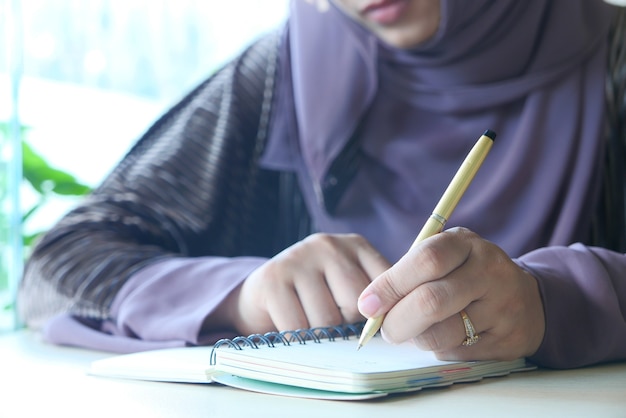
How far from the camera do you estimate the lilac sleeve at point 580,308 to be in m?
0.78

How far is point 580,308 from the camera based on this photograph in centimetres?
81

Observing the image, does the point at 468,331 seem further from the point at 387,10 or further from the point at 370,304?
the point at 387,10

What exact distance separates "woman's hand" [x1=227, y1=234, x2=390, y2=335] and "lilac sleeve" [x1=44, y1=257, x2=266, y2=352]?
62mm

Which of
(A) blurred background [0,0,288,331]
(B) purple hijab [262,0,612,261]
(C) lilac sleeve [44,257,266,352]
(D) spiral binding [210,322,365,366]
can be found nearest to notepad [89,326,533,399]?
(D) spiral binding [210,322,365,366]

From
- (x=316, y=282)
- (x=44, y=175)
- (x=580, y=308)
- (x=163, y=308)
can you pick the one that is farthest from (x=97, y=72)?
(x=580, y=308)

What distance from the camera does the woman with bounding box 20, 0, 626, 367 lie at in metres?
0.86

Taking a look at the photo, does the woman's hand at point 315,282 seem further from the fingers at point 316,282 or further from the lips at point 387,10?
the lips at point 387,10

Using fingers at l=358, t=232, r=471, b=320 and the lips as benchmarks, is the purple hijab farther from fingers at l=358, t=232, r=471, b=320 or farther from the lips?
fingers at l=358, t=232, r=471, b=320

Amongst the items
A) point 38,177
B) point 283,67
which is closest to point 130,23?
point 38,177

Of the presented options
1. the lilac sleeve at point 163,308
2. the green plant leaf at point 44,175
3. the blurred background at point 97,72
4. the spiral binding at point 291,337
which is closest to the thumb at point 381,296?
the spiral binding at point 291,337

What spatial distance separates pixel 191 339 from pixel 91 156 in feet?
7.68

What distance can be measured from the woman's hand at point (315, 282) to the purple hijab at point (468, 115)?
40cm

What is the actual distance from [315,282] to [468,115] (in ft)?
1.76

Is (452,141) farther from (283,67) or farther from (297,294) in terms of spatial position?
(297,294)
